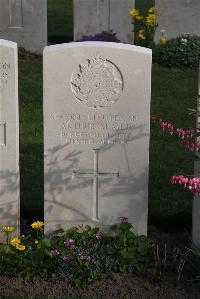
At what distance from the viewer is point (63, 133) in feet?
18.2

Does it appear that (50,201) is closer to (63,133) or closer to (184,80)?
(63,133)

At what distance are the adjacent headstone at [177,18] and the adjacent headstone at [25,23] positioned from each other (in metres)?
2.27

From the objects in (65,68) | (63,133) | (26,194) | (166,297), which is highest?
(65,68)

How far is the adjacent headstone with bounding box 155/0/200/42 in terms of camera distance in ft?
44.5

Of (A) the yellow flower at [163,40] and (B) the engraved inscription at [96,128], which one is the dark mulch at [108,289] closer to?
(B) the engraved inscription at [96,128]

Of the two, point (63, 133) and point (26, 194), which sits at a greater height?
point (63, 133)

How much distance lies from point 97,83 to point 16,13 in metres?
8.94

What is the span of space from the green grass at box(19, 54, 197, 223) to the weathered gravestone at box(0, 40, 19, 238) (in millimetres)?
689

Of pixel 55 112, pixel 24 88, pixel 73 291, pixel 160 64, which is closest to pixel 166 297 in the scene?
pixel 73 291

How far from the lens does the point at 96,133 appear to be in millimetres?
5551

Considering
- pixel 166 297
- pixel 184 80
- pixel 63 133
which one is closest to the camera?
pixel 166 297

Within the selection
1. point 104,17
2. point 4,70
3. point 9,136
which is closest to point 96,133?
point 9,136

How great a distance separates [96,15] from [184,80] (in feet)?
9.30

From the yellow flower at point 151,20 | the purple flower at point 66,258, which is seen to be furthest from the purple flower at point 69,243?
the yellow flower at point 151,20
